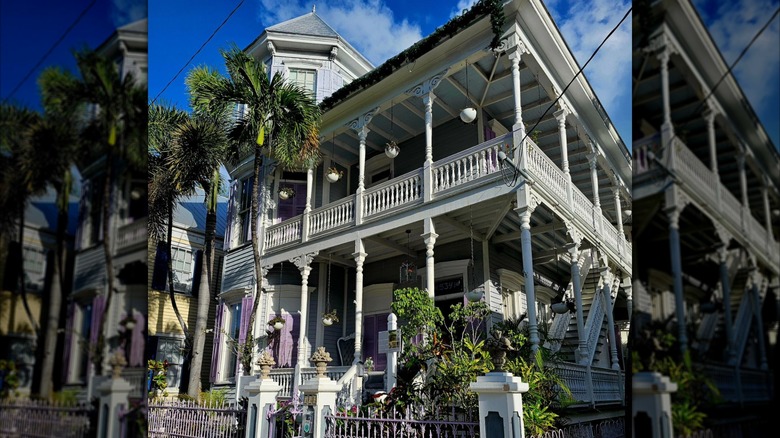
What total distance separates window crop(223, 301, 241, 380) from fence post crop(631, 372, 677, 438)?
1581 cm

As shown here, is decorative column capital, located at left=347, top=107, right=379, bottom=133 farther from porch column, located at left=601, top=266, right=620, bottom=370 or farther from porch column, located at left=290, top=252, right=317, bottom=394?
porch column, located at left=601, top=266, right=620, bottom=370

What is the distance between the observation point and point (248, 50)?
701 inches

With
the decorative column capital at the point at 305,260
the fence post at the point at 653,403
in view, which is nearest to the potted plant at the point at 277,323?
the decorative column capital at the point at 305,260

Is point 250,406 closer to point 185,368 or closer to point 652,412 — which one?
point 652,412

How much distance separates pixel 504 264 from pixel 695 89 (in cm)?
1275

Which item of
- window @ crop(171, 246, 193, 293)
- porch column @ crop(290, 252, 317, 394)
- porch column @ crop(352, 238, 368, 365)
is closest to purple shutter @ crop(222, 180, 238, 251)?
window @ crop(171, 246, 193, 293)

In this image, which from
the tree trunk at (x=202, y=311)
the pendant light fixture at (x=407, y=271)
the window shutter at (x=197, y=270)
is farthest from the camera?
the window shutter at (x=197, y=270)

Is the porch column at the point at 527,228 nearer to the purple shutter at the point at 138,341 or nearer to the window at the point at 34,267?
the purple shutter at the point at 138,341

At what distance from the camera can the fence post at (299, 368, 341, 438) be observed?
681cm

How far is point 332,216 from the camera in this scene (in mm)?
12977

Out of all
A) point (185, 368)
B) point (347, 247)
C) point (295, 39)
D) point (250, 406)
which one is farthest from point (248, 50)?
point (250, 406)

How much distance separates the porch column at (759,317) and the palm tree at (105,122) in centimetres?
60

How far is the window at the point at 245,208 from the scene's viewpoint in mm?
16172

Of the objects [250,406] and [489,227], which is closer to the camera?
[250,406]
